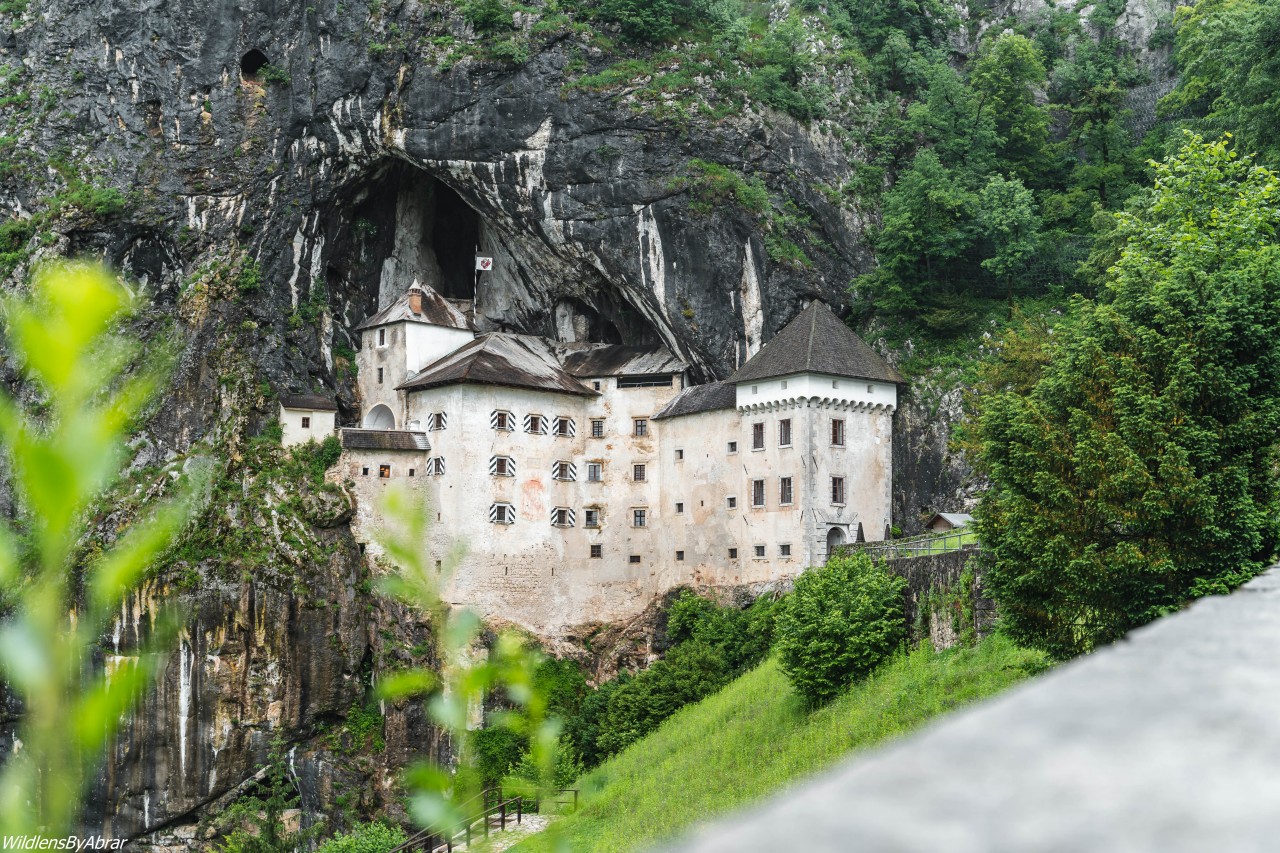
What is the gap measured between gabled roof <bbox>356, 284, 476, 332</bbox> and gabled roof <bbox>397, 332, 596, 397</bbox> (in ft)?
4.49

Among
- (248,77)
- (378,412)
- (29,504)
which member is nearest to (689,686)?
(378,412)

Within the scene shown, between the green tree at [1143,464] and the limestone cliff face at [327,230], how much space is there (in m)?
27.0

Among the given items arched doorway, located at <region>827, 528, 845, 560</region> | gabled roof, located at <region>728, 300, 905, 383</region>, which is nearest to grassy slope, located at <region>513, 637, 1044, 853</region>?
arched doorway, located at <region>827, 528, 845, 560</region>

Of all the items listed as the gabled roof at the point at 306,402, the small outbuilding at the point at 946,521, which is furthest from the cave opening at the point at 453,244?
the small outbuilding at the point at 946,521

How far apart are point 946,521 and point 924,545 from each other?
8736mm

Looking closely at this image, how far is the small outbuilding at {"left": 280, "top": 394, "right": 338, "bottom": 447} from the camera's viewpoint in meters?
56.4

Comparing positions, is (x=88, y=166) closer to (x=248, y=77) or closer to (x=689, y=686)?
(x=248, y=77)

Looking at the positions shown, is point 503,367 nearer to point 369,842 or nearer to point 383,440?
point 383,440

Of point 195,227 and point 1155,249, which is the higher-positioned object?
point 195,227

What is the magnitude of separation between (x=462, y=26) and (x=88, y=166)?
680 inches

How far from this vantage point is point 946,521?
49.2m

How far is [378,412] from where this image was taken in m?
59.1

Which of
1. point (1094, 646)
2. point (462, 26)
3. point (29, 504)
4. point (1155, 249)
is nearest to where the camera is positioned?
point (29, 504)

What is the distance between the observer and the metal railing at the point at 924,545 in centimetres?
3878
